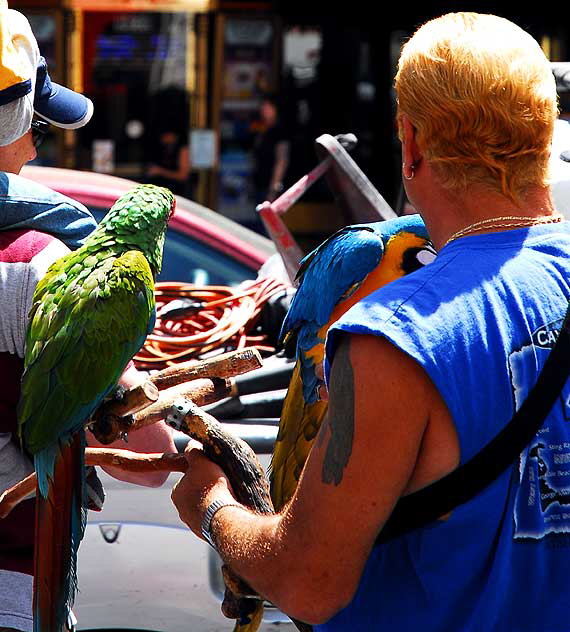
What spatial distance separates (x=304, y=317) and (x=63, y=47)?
776 cm

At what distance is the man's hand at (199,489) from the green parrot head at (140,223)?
1.40 feet

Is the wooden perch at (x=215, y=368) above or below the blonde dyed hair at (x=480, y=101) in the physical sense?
below

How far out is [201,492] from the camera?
5.13ft

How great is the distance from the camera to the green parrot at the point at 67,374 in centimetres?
175

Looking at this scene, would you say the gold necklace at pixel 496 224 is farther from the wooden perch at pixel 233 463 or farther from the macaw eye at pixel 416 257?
the macaw eye at pixel 416 257

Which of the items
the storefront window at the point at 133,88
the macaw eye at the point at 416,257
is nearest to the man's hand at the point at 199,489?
the macaw eye at the point at 416,257

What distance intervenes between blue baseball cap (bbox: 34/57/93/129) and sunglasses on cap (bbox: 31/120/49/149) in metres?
0.01

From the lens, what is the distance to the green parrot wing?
1.76 metres

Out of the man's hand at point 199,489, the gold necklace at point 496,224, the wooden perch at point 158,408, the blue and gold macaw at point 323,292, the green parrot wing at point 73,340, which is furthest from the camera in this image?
the blue and gold macaw at point 323,292

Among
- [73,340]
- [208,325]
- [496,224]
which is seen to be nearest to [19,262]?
[73,340]

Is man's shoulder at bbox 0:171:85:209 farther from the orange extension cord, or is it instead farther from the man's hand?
the orange extension cord

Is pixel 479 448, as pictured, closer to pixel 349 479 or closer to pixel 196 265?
pixel 349 479

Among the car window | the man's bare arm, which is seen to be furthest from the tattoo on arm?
the car window

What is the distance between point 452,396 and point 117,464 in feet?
2.11
